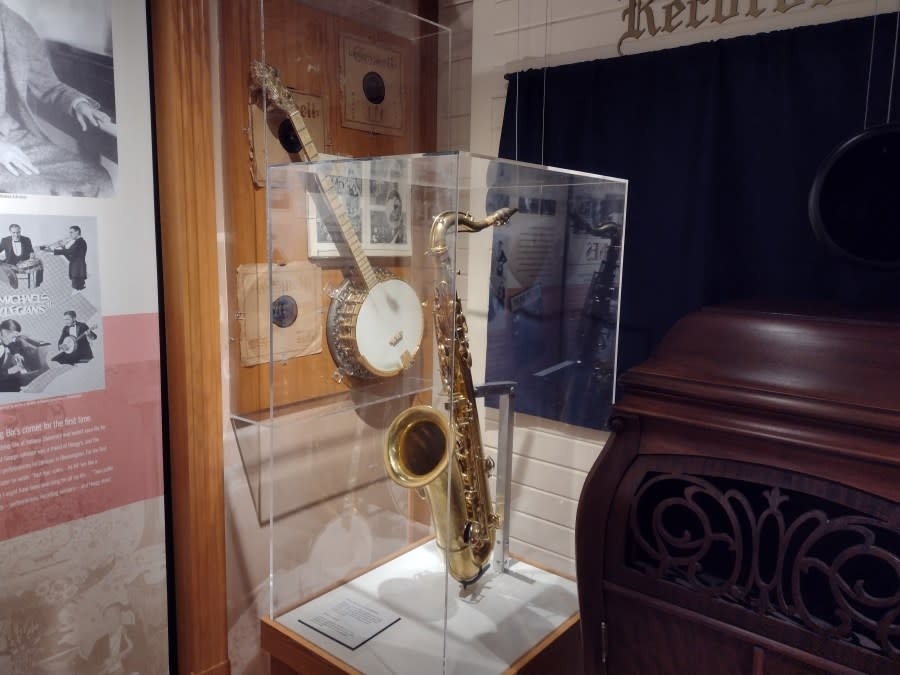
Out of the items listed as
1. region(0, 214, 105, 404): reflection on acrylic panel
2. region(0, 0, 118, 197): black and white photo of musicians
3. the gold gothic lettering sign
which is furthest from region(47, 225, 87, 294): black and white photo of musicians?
the gold gothic lettering sign

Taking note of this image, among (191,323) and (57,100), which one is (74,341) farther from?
(57,100)

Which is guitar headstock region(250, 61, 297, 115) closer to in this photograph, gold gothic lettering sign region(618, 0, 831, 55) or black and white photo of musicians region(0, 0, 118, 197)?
black and white photo of musicians region(0, 0, 118, 197)

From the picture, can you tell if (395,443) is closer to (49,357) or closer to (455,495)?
(455,495)

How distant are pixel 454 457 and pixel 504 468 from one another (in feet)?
0.86

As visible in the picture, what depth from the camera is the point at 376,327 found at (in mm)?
1670

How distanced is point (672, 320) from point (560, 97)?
0.77 meters

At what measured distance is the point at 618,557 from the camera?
1194 millimetres

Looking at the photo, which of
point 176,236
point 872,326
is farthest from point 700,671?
point 176,236

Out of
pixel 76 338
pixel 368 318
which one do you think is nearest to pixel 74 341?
pixel 76 338

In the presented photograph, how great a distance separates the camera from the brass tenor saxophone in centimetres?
149

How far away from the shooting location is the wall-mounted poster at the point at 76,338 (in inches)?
64.5

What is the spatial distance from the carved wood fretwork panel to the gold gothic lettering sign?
3.94ft

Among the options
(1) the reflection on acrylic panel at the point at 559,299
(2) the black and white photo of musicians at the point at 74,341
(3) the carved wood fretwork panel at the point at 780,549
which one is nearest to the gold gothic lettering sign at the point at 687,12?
(1) the reflection on acrylic panel at the point at 559,299

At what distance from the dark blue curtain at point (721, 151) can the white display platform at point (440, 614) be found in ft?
2.30
